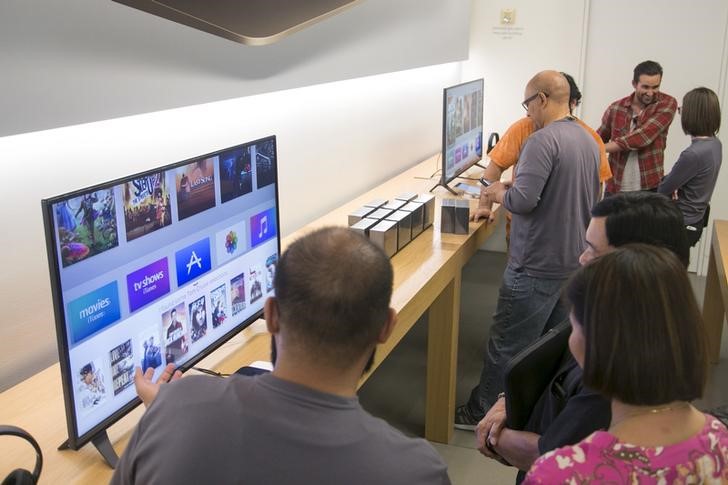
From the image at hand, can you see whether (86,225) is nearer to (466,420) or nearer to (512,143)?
(466,420)

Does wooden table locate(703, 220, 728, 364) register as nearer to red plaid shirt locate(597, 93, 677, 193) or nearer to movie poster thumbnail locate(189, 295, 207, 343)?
red plaid shirt locate(597, 93, 677, 193)

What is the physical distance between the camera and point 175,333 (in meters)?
1.70

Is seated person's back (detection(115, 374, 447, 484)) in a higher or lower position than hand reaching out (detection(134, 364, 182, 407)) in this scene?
higher

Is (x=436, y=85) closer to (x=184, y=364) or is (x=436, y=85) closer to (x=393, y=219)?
(x=393, y=219)

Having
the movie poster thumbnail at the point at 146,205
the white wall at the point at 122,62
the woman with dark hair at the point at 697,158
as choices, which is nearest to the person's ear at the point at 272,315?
the movie poster thumbnail at the point at 146,205

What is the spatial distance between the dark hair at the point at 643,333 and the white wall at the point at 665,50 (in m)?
4.20

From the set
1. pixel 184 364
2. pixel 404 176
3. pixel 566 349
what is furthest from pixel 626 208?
pixel 404 176

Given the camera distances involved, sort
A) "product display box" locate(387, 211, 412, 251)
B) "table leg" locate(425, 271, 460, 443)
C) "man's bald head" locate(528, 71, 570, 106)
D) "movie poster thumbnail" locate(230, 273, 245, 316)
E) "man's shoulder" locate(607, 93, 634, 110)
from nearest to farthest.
Result: 1. "movie poster thumbnail" locate(230, 273, 245, 316)
2. "man's bald head" locate(528, 71, 570, 106)
3. "product display box" locate(387, 211, 412, 251)
4. "table leg" locate(425, 271, 460, 443)
5. "man's shoulder" locate(607, 93, 634, 110)

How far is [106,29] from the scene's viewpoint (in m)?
1.84

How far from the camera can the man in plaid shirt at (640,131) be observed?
4.46 metres

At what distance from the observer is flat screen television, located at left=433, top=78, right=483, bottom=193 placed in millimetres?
3662

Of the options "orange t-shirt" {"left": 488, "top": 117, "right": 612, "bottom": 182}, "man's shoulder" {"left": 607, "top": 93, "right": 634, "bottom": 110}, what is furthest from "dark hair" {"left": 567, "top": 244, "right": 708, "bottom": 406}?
"man's shoulder" {"left": 607, "top": 93, "right": 634, "bottom": 110}

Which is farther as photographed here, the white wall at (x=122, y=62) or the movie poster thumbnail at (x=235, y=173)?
the movie poster thumbnail at (x=235, y=173)

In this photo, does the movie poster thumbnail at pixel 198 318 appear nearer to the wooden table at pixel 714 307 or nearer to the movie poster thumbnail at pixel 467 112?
the movie poster thumbnail at pixel 467 112
